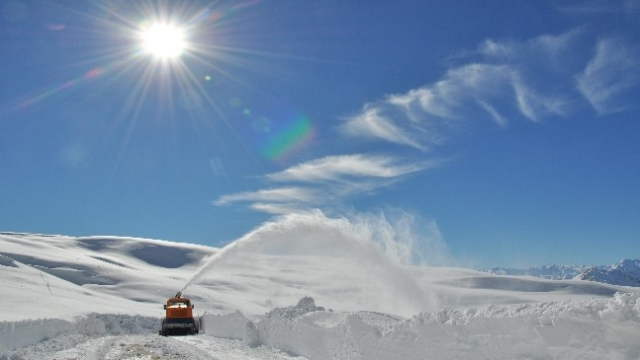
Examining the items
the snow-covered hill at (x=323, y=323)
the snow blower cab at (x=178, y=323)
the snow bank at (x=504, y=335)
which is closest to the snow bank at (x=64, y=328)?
the snow-covered hill at (x=323, y=323)

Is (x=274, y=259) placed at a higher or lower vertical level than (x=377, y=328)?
higher

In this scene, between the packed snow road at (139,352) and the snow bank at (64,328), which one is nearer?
the packed snow road at (139,352)

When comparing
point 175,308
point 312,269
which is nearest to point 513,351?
point 175,308

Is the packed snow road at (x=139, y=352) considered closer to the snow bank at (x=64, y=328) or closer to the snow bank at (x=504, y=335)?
the snow bank at (x=64, y=328)

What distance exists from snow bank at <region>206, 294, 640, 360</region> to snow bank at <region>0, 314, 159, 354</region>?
10.8 metres

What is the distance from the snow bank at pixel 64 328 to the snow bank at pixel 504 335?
1078 cm

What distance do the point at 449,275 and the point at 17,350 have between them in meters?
139

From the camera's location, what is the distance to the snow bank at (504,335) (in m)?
10.8

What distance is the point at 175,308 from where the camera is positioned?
27.4 meters

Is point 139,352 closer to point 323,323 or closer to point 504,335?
point 323,323

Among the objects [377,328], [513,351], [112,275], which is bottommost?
[513,351]

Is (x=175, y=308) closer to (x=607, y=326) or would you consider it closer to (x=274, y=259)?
(x=607, y=326)

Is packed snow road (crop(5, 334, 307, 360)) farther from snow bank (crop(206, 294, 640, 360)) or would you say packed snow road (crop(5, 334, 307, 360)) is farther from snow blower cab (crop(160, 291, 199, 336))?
snow blower cab (crop(160, 291, 199, 336))

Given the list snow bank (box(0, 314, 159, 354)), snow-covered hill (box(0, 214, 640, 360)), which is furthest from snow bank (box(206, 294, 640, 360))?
snow bank (box(0, 314, 159, 354))
